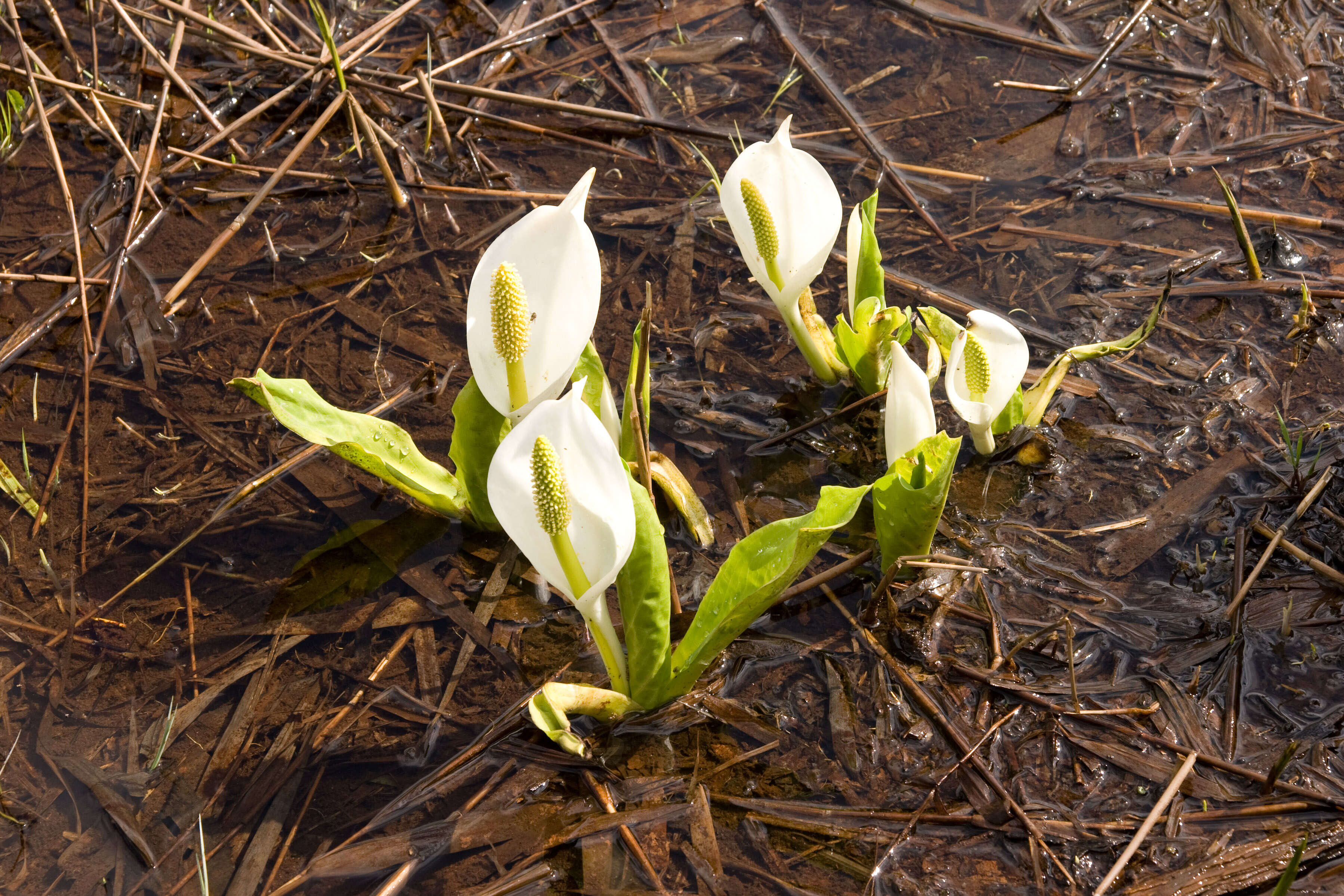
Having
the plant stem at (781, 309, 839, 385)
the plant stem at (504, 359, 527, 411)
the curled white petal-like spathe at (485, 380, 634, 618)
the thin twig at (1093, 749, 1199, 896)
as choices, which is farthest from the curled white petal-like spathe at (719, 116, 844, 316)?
the thin twig at (1093, 749, 1199, 896)

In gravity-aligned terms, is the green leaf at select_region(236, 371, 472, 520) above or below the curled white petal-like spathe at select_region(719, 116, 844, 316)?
below

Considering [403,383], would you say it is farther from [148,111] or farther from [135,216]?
[148,111]

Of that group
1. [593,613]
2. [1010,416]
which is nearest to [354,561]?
[593,613]

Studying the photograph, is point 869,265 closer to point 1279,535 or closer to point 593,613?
point 1279,535

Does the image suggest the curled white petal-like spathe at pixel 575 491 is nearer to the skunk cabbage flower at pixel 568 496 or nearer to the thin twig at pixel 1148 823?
the skunk cabbage flower at pixel 568 496

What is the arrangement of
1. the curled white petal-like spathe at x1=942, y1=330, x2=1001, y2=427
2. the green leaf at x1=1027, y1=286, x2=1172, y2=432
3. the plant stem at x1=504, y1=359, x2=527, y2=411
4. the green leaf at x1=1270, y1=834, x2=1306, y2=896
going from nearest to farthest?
1. the green leaf at x1=1270, y1=834, x2=1306, y2=896
2. the plant stem at x1=504, y1=359, x2=527, y2=411
3. the curled white petal-like spathe at x1=942, y1=330, x2=1001, y2=427
4. the green leaf at x1=1027, y1=286, x2=1172, y2=432

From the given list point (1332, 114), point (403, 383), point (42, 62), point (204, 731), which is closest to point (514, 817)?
point (204, 731)

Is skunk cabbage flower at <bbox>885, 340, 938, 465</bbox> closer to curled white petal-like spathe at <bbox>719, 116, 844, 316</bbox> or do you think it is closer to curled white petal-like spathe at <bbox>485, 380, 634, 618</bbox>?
curled white petal-like spathe at <bbox>719, 116, 844, 316</bbox>

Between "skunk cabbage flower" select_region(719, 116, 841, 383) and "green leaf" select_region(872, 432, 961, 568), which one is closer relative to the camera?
"green leaf" select_region(872, 432, 961, 568)
